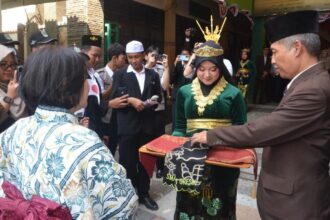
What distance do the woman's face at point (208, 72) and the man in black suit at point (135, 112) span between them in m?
1.18

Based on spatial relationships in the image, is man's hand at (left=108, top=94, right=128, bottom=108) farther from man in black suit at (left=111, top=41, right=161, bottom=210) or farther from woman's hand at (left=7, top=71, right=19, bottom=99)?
woman's hand at (left=7, top=71, right=19, bottom=99)

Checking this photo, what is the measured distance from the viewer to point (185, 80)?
5977 millimetres

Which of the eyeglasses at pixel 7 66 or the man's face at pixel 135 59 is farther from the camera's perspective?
the man's face at pixel 135 59

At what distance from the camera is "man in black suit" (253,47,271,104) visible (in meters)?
10.8

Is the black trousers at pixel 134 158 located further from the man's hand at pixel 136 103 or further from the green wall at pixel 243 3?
the green wall at pixel 243 3

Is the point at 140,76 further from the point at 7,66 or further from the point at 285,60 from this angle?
the point at 285,60

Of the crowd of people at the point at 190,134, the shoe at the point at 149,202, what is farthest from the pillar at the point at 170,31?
the crowd of people at the point at 190,134

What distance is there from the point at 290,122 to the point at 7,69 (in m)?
2.23

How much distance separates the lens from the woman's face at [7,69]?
2719 mm

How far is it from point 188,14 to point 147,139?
7.81m

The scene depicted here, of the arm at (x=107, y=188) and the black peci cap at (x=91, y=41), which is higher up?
the black peci cap at (x=91, y=41)

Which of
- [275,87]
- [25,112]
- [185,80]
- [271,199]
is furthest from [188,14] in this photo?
[271,199]

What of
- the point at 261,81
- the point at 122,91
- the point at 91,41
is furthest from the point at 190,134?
the point at 261,81

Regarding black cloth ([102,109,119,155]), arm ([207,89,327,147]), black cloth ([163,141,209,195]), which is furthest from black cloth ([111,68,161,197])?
arm ([207,89,327,147])
